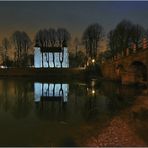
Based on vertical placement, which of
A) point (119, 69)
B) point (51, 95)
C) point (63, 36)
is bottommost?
point (51, 95)

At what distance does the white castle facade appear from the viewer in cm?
8886

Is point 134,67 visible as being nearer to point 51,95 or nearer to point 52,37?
point 51,95

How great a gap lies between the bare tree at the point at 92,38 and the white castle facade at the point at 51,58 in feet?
50.7

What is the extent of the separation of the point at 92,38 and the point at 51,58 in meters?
23.7

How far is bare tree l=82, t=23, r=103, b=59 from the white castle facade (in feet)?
50.7

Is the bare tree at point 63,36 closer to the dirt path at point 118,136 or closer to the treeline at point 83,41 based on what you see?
the treeline at point 83,41

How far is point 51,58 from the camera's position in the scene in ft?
306

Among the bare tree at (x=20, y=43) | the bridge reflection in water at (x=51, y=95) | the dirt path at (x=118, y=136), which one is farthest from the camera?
the bare tree at (x=20, y=43)

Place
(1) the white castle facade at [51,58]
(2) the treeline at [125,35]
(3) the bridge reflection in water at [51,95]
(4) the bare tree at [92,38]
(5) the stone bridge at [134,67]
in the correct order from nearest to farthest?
1. (3) the bridge reflection in water at [51,95]
2. (5) the stone bridge at [134,67]
3. (2) the treeline at [125,35]
4. (4) the bare tree at [92,38]
5. (1) the white castle facade at [51,58]

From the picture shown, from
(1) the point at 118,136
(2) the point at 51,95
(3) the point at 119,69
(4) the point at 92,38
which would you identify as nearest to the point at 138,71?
(3) the point at 119,69

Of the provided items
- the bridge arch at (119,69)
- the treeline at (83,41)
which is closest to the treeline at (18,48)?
the treeline at (83,41)

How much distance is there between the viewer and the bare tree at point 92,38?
71.9m

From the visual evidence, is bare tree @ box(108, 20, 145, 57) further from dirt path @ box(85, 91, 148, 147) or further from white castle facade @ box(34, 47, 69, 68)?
dirt path @ box(85, 91, 148, 147)

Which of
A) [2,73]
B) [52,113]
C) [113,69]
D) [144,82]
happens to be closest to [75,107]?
[52,113]
